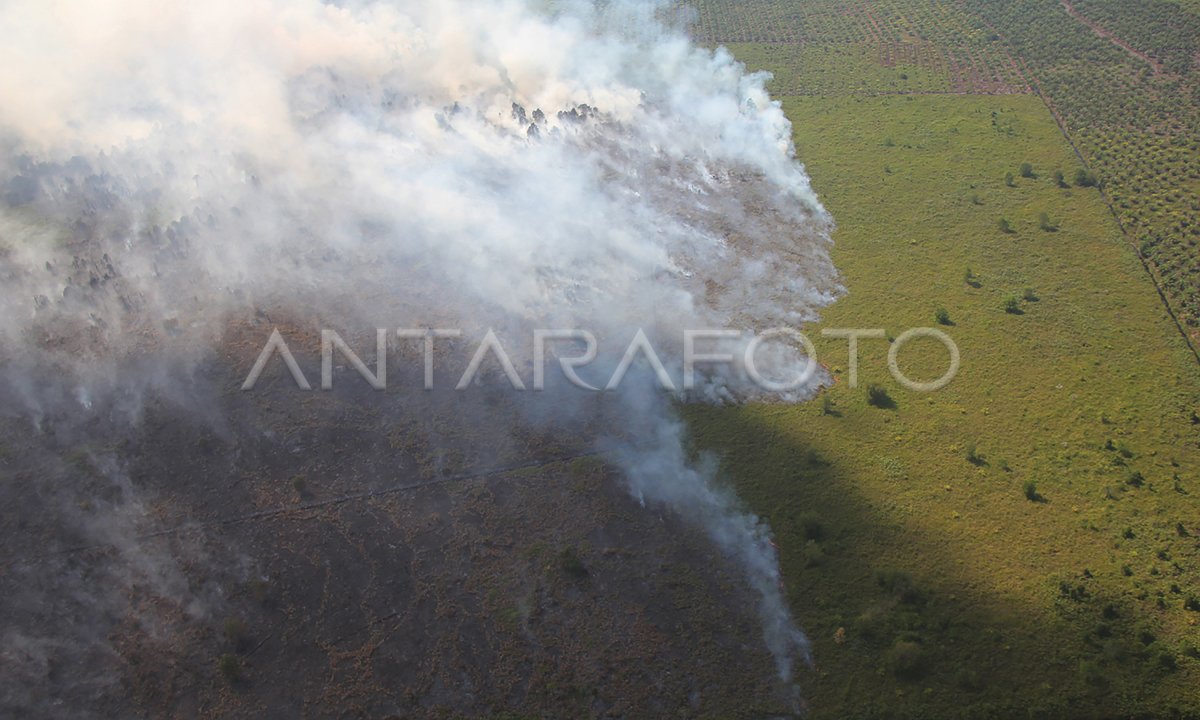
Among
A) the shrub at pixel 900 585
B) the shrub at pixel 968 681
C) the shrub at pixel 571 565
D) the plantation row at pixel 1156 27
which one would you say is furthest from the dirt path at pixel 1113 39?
the shrub at pixel 571 565

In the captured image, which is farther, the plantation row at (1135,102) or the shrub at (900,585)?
the plantation row at (1135,102)

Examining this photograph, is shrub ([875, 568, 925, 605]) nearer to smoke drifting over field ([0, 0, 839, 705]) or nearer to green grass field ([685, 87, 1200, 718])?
green grass field ([685, 87, 1200, 718])

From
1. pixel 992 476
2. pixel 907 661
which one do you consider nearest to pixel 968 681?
pixel 907 661

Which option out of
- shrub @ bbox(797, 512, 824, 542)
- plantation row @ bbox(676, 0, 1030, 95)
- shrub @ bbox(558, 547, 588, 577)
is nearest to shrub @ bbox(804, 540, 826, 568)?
shrub @ bbox(797, 512, 824, 542)

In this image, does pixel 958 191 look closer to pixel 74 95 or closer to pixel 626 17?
pixel 626 17

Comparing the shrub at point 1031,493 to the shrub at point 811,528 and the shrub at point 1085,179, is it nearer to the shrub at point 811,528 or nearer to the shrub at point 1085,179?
the shrub at point 811,528

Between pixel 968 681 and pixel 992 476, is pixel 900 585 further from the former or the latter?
pixel 992 476
